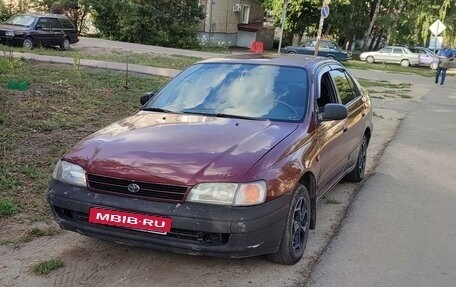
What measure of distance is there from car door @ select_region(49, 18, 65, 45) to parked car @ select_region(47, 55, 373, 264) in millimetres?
18943

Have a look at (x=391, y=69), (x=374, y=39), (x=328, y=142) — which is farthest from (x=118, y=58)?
(x=374, y=39)

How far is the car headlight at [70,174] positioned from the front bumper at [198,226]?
0.05 metres

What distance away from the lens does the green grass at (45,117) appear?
17.6 feet

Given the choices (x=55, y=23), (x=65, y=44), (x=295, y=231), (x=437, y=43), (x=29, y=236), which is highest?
(x=295, y=231)

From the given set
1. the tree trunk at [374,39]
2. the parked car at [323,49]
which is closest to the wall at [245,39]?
the parked car at [323,49]

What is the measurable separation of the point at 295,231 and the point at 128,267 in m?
1.32

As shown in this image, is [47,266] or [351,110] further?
[351,110]

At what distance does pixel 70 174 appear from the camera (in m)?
3.88

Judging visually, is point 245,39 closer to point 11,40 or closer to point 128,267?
point 11,40

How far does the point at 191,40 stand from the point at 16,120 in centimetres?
2826

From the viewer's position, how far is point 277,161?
3.85 metres

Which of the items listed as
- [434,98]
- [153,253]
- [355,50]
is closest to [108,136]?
[153,253]

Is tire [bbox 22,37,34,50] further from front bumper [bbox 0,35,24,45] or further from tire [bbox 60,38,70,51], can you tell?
tire [bbox 60,38,70,51]

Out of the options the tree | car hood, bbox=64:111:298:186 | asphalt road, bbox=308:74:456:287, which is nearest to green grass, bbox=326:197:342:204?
asphalt road, bbox=308:74:456:287
